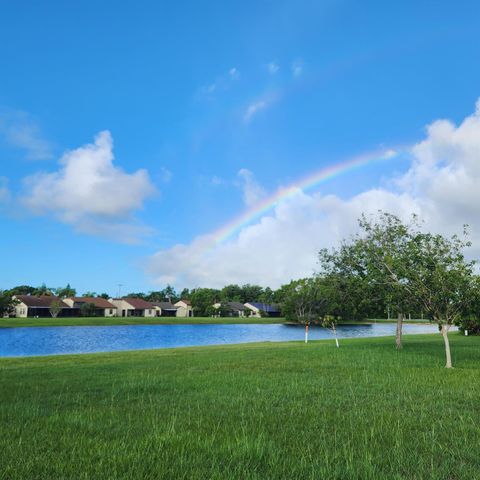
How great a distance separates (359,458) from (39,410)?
634 cm

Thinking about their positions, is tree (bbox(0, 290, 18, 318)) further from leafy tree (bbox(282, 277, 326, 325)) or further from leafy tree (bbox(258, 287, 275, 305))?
leafy tree (bbox(258, 287, 275, 305))

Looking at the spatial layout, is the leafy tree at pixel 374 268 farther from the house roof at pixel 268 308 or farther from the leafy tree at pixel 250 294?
the leafy tree at pixel 250 294

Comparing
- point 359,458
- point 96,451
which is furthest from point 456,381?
point 96,451

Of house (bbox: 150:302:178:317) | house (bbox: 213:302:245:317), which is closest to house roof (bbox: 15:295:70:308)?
house (bbox: 150:302:178:317)

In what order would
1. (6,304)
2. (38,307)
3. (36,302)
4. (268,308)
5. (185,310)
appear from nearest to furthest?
(6,304), (38,307), (36,302), (185,310), (268,308)

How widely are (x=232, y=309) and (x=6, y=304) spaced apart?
66.3m

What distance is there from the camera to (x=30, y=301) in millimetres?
101250

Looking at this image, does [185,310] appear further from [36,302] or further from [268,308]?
[36,302]

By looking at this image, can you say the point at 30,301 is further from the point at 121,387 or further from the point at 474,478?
the point at 474,478

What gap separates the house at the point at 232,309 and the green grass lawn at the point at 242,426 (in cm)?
12302

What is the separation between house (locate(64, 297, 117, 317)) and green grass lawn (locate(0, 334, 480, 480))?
101579mm

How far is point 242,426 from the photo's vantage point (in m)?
7.69

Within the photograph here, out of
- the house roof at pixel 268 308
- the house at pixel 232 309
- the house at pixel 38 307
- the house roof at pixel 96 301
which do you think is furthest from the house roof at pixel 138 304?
the house roof at pixel 268 308

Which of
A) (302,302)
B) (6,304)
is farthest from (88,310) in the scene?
(302,302)
